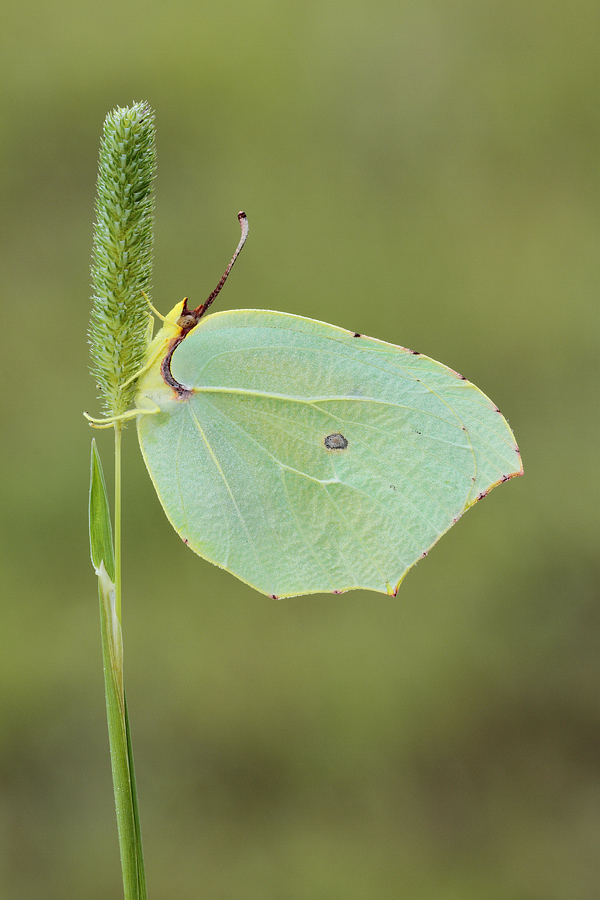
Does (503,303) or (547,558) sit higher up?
(503,303)

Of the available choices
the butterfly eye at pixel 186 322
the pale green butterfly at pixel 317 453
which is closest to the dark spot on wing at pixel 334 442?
the pale green butterfly at pixel 317 453

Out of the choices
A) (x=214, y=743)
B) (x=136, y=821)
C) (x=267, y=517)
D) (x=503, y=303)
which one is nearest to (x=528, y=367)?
(x=503, y=303)

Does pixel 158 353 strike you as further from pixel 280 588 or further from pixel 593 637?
pixel 593 637

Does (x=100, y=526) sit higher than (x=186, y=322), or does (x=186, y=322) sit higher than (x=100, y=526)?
(x=186, y=322)

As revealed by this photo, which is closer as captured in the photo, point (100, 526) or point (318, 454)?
point (100, 526)

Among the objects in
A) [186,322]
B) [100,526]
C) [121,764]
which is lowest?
[121,764]

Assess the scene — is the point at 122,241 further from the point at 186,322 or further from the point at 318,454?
the point at 318,454

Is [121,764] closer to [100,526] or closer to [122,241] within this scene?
[100,526]

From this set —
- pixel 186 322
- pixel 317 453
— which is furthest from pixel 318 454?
pixel 186 322
